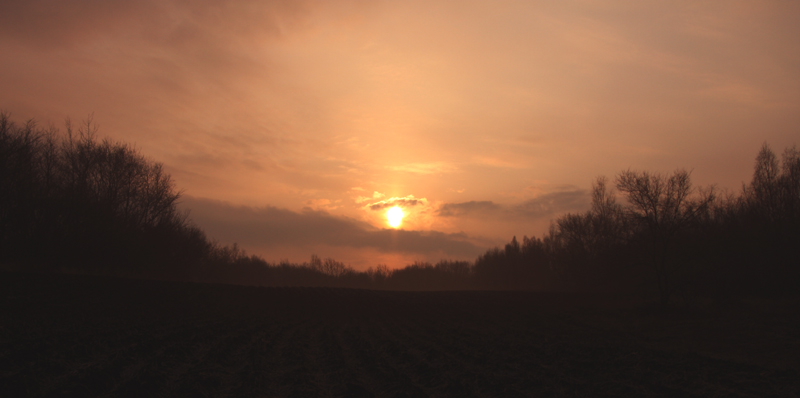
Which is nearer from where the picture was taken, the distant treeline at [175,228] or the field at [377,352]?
the field at [377,352]

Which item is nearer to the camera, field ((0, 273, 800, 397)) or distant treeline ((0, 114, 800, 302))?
field ((0, 273, 800, 397))

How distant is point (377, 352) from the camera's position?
52.0 feet

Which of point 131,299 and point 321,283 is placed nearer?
point 131,299

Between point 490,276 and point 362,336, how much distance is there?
9050 centimetres

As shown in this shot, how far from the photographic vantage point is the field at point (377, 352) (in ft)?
32.2

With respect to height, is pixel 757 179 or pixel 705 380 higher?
pixel 757 179

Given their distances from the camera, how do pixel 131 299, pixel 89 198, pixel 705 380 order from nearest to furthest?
pixel 705 380
pixel 131 299
pixel 89 198

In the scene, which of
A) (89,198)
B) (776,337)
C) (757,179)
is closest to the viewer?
(776,337)

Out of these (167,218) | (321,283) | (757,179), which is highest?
(757,179)

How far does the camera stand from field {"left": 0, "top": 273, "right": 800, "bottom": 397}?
9.82 metres

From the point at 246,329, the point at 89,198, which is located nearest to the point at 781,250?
the point at 246,329

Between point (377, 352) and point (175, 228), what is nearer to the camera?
point (377, 352)

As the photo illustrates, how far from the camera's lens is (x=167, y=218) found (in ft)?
159

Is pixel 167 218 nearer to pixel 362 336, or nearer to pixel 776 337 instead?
pixel 362 336
